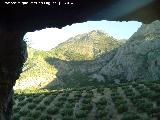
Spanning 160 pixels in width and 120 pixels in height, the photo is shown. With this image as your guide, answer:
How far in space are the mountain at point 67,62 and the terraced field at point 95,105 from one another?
2445 centimetres

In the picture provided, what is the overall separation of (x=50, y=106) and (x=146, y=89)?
32.7ft

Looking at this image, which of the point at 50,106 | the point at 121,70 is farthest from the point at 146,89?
the point at 121,70

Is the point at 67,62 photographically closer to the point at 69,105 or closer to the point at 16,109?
the point at 16,109

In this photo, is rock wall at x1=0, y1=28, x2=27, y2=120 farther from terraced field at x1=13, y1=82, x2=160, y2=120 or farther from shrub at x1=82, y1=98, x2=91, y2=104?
shrub at x1=82, y1=98, x2=91, y2=104

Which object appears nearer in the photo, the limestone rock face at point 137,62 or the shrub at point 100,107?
the shrub at point 100,107

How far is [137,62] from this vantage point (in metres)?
71.0

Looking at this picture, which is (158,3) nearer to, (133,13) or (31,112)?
(133,13)

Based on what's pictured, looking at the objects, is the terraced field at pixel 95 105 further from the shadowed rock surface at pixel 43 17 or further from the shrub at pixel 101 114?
the shadowed rock surface at pixel 43 17

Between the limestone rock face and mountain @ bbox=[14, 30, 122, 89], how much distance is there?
8102 millimetres

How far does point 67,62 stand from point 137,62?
35.2 metres

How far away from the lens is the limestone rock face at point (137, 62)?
207ft

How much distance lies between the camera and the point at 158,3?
15812 mm

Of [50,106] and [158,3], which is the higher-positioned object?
[158,3]

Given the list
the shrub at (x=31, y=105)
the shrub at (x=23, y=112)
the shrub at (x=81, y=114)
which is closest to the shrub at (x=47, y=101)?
the shrub at (x=31, y=105)
